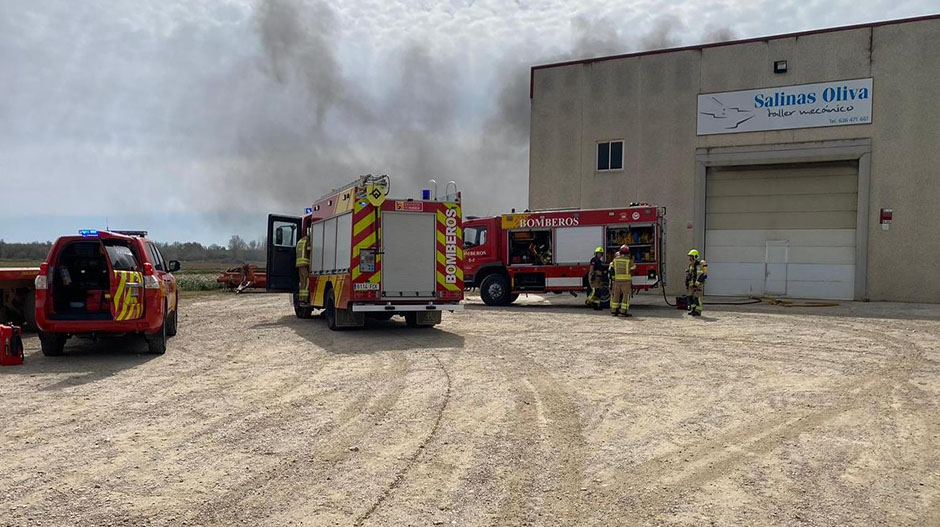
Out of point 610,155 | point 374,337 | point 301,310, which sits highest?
point 610,155

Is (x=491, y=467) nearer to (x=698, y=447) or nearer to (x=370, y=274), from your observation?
(x=698, y=447)

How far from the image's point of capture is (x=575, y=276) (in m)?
18.3

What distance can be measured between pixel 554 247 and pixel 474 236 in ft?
7.65

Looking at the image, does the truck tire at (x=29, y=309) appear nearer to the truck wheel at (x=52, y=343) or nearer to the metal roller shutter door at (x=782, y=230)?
the truck wheel at (x=52, y=343)

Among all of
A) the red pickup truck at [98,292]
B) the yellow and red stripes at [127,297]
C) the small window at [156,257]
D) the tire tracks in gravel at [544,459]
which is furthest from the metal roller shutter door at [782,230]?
the yellow and red stripes at [127,297]

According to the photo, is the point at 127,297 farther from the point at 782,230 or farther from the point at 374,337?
the point at 782,230

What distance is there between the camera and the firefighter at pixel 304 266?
14289 millimetres

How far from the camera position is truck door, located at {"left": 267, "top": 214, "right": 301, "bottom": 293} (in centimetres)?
1491

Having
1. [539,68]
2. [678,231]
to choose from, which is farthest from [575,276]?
[539,68]

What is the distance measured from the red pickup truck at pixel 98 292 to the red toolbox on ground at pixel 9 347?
0.31 m

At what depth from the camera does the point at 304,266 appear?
1442 cm

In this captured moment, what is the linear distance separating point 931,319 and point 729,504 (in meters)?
14.2

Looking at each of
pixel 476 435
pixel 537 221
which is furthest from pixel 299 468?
pixel 537 221

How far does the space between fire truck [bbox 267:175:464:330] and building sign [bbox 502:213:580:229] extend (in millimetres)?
6751
